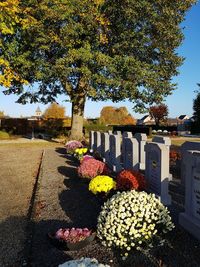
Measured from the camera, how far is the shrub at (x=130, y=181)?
8.63m

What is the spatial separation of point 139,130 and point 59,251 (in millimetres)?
42651

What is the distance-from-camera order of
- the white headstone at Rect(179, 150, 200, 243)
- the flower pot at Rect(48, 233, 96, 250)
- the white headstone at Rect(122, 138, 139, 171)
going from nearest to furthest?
1. the flower pot at Rect(48, 233, 96, 250)
2. the white headstone at Rect(179, 150, 200, 243)
3. the white headstone at Rect(122, 138, 139, 171)

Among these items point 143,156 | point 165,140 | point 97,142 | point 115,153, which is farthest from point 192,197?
point 97,142

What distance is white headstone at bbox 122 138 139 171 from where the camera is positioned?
39.5 feet

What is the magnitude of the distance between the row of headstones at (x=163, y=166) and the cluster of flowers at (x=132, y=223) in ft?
2.44

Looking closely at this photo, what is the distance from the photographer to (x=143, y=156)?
13.5m

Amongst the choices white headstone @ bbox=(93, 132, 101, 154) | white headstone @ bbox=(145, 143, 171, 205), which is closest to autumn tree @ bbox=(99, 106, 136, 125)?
white headstone @ bbox=(93, 132, 101, 154)

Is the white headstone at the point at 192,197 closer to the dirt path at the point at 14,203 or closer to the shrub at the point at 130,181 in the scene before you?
the shrub at the point at 130,181

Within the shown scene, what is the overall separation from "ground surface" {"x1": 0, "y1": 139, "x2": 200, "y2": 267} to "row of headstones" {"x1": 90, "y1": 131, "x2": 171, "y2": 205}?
1.56 metres

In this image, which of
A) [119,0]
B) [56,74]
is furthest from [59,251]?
[119,0]

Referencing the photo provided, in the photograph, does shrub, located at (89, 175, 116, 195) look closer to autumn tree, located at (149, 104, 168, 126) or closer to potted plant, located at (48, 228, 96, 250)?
potted plant, located at (48, 228, 96, 250)

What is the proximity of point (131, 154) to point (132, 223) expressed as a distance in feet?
21.4

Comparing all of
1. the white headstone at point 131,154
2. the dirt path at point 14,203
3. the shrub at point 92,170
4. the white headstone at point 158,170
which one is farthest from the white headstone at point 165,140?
the dirt path at point 14,203

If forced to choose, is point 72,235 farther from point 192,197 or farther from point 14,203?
point 14,203
